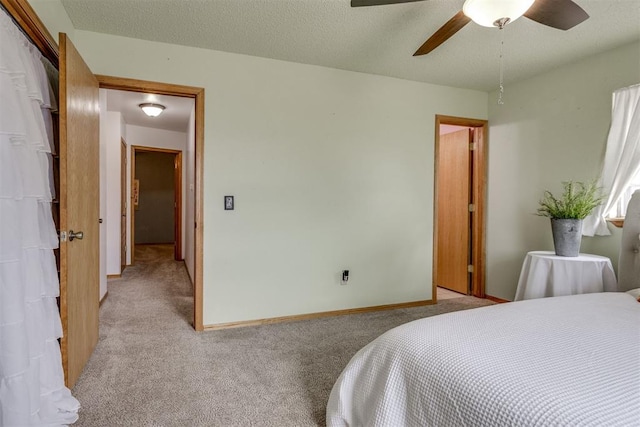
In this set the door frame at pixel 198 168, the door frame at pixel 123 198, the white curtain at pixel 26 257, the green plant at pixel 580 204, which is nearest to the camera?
the white curtain at pixel 26 257

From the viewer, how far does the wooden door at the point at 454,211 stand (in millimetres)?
3996

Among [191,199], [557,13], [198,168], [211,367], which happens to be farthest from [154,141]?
[557,13]

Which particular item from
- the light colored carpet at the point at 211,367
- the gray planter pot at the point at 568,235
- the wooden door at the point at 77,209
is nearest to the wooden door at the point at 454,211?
the light colored carpet at the point at 211,367

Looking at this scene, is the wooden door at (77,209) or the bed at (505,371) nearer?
the bed at (505,371)

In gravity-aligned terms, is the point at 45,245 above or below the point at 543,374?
above

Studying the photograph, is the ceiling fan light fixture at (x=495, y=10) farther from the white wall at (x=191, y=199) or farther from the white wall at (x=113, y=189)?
the white wall at (x=113, y=189)

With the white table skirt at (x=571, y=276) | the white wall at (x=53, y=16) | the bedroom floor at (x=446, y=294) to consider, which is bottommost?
the bedroom floor at (x=446, y=294)

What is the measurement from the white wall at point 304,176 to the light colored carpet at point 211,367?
0.32m

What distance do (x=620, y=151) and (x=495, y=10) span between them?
1905mm

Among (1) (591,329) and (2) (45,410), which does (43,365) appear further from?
(1) (591,329)

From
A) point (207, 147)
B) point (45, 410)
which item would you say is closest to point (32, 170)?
point (45, 410)

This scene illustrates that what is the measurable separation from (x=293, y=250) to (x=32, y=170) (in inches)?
77.0

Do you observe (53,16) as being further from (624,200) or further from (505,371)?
(624,200)

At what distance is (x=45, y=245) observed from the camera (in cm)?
166
